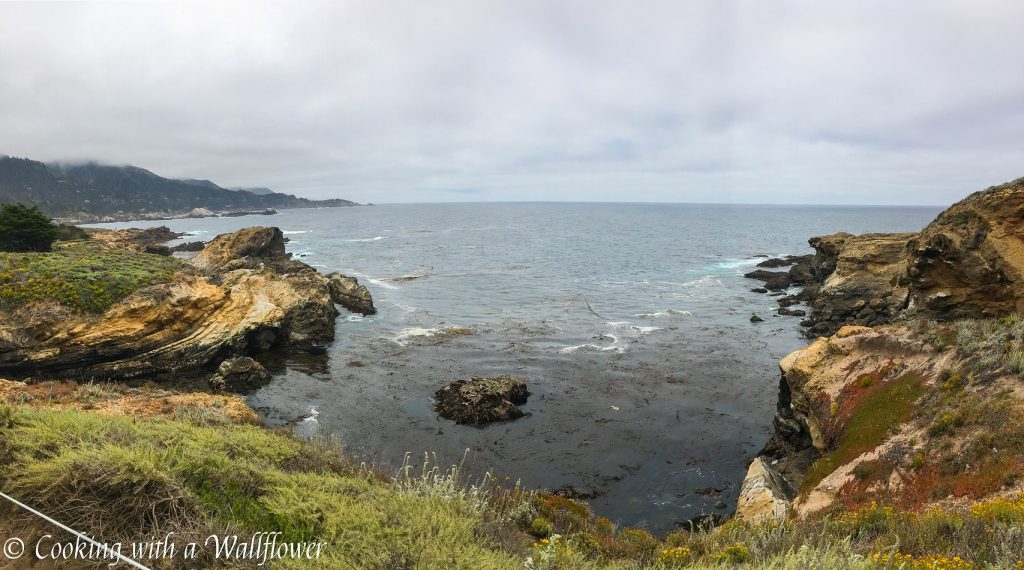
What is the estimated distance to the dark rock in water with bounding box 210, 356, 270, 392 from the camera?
22.4m

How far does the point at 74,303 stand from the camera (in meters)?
20.9

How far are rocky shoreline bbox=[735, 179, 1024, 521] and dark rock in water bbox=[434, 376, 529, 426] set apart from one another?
9705 mm

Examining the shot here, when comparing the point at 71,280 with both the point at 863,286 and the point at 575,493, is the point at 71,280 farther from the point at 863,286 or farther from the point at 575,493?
Result: the point at 863,286

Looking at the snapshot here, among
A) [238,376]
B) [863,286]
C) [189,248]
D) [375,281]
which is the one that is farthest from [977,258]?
[189,248]

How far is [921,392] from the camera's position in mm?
12867

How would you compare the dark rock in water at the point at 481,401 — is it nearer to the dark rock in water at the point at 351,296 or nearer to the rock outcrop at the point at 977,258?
the rock outcrop at the point at 977,258

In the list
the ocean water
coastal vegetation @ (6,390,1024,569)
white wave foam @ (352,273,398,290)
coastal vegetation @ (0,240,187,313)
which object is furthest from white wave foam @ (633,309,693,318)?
coastal vegetation @ (0,240,187,313)

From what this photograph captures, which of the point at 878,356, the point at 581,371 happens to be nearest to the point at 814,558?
the point at 878,356

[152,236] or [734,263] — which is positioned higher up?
[152,236]

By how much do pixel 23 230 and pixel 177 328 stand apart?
24567 mm

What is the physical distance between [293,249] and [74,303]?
230 feet

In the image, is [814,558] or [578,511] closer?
[814,558]

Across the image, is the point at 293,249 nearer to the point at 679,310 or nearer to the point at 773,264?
the point at 679,310

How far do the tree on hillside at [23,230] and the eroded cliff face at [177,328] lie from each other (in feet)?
66.2
